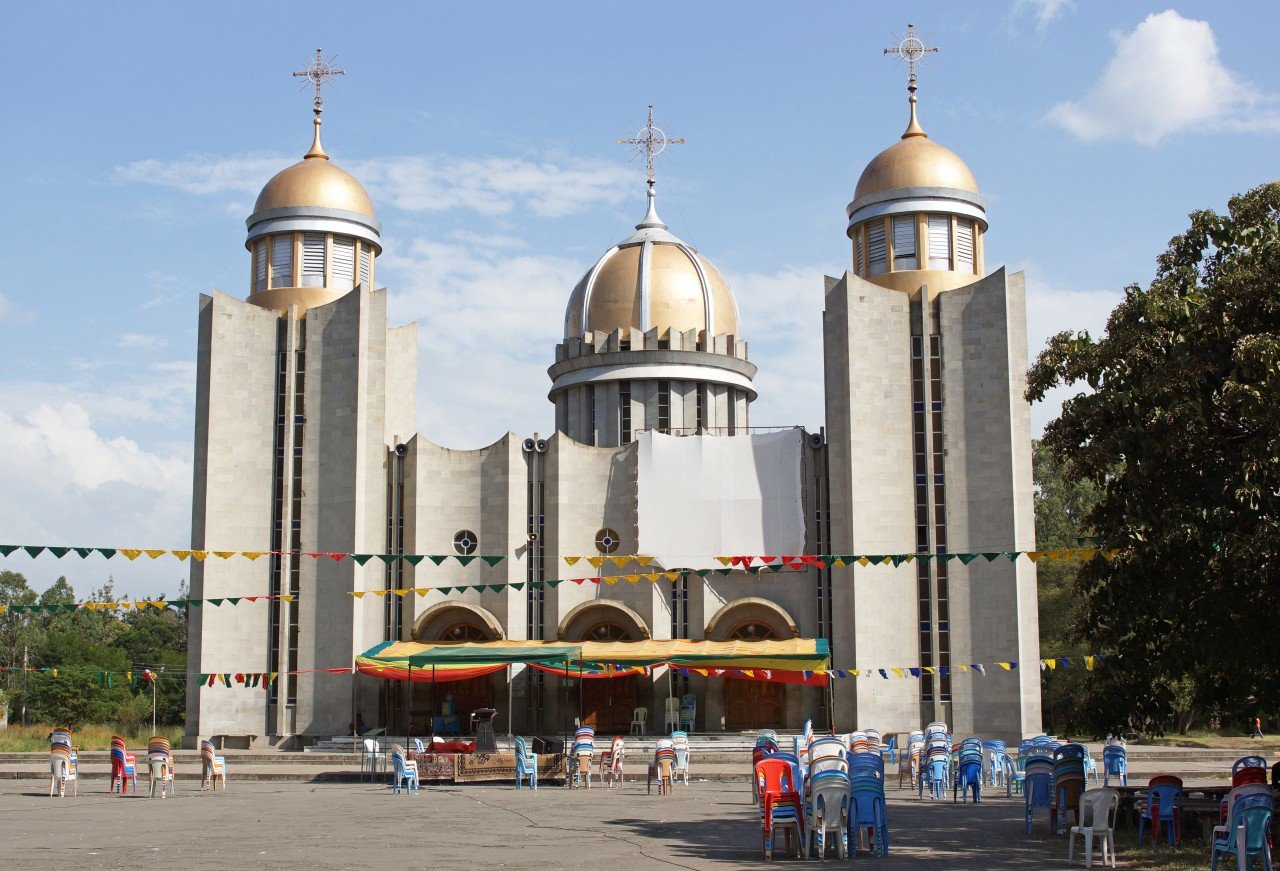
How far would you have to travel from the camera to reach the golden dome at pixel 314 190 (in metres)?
42.5

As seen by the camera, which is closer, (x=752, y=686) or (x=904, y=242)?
(x=752, y=686)

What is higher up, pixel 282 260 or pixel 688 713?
pixel 282 260

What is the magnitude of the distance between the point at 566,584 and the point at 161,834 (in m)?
21.0

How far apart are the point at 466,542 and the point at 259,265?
35.1ft

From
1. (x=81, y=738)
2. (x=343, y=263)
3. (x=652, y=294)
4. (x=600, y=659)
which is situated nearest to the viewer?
(x=600, y=659)

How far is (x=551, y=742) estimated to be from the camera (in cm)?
2986

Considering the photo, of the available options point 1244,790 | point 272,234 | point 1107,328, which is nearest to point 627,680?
point 272,234

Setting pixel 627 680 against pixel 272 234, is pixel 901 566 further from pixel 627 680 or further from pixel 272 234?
pixel 272 234

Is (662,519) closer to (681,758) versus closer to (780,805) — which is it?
(681,758)

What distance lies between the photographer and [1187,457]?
16562 mm

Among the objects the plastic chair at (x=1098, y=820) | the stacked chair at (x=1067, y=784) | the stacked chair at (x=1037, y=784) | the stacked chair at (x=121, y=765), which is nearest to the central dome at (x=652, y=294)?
the stacked chair at (x=121, y=765)

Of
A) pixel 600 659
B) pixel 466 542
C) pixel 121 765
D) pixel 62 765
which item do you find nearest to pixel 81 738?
pixel 466 542

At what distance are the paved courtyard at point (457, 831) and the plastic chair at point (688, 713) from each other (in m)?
11.6

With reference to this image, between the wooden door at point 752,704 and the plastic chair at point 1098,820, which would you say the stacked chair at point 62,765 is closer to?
the wooden door at point 752,704
